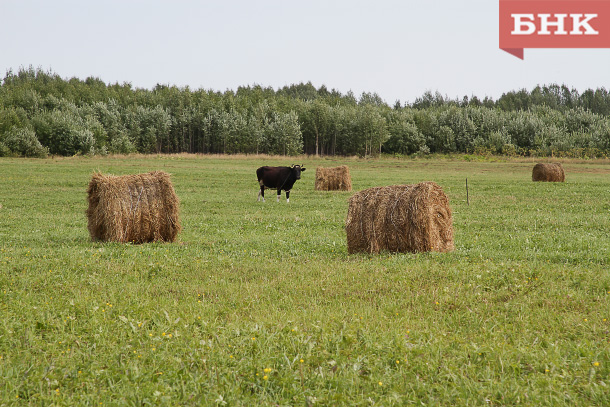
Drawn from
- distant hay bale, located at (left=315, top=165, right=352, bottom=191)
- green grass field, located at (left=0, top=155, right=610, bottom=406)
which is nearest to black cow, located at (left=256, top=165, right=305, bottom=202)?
distant hay bale, located at (left=315, top=165, right=352, bottom=191)

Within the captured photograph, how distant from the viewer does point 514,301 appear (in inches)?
330

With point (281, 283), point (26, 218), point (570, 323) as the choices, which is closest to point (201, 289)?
point (281, 283)

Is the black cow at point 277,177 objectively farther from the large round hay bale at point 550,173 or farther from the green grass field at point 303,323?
the large round hay bale at point 550,173

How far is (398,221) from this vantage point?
12.3 m

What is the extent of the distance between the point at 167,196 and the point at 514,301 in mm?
9989

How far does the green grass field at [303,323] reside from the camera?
565cm

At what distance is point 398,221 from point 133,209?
732 centimetres

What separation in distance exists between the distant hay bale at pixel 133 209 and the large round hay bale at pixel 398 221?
551 cm

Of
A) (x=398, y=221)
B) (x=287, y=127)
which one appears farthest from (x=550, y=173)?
(x=287, y=127)

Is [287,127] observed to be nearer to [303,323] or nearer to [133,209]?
[133,209]

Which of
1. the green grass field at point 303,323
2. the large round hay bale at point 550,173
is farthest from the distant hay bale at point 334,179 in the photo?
the green grass field at point 303,323

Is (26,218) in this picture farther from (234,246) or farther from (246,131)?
(246,131)

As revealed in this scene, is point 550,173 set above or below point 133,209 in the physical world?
above

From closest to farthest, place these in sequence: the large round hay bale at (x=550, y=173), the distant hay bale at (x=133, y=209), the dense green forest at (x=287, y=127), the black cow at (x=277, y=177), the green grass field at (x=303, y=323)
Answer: the green grass field at (x=303, y=323) → the distant hay bale at (x=133, y=209) → the black cow at (x=277, y=177) → the large round hay bale at (x=550, y=173) → the dense green forest at (x=287, y=127)
